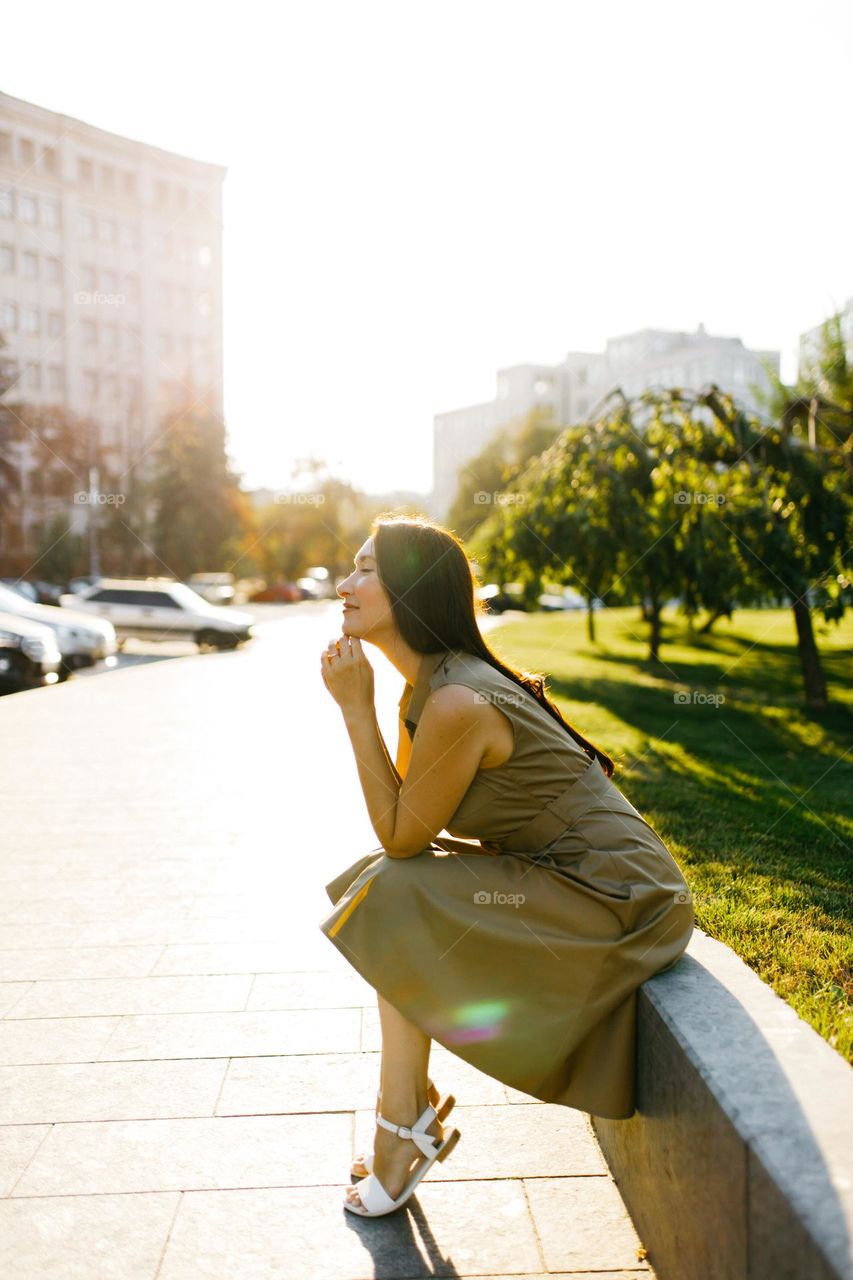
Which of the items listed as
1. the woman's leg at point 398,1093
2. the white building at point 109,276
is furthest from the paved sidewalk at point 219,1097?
the white building at point 109,276

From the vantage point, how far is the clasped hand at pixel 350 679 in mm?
2656

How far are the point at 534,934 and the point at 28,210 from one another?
52846 millimetres

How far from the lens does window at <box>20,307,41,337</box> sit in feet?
157

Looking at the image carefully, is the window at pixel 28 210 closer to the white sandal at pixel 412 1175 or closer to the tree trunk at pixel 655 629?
the tree trunk at pixel 655 629

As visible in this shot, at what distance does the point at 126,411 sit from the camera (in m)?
54.9

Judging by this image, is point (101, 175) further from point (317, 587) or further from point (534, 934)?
point (534, 934)

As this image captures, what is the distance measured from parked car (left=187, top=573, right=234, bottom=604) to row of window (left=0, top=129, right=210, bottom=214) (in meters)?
16.3

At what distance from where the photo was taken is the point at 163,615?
2378 cm

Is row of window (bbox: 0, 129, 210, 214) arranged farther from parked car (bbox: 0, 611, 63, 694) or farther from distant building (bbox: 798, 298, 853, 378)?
distant building (bbox: 798, 298, 853, 378)

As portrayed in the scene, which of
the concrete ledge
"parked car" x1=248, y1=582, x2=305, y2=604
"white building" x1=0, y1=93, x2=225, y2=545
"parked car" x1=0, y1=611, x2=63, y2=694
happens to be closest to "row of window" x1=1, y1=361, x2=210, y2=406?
"white building" x1=0, y1=93, x2=225, y2=545

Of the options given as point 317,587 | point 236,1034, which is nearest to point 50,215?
point 317,587

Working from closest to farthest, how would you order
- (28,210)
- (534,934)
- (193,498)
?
(534,934) → (193,498) → (28,210)

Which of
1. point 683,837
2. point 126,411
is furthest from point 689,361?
point 683,837

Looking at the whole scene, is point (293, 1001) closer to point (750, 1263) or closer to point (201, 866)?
point (201, 866)
